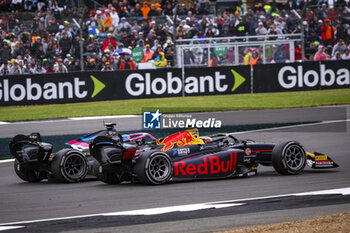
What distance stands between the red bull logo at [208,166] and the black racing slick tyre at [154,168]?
165 mm

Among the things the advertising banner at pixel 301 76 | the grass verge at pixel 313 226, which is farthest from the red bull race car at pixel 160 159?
the advertising banner at pixel 301 76

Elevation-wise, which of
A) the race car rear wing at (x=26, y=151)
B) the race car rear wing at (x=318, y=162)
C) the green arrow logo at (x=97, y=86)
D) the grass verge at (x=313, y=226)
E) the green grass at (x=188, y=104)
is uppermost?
the green arrow logo at (x=97, y=86)

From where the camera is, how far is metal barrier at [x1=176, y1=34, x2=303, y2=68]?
24.8 m

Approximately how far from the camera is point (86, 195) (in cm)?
807

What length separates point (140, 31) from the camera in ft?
83.7

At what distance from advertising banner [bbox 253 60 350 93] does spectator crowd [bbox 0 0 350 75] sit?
99 cm

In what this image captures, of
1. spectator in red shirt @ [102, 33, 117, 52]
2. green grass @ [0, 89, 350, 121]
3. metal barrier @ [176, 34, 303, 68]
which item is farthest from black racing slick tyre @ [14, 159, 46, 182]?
metal barrier @ [176, 34, 303, 68]

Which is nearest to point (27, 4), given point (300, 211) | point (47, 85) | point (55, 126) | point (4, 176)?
point (47, 85)

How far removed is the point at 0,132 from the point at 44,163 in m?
7.81

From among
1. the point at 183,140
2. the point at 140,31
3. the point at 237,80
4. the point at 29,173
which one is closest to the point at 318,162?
the point at 183,140

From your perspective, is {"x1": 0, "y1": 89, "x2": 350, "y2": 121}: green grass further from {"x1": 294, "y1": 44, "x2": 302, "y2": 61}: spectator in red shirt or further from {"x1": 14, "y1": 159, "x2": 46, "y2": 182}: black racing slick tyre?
{"x1": 14, "y1": 159, "x2": 46, "y2": 182}: black racing slick tyre

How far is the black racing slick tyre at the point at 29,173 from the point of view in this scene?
31.1 feet

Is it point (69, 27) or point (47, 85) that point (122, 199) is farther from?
point (69, 27)

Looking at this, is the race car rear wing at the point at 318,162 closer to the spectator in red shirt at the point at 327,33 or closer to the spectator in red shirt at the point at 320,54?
the spectator in red shirt at the point at 320,54
